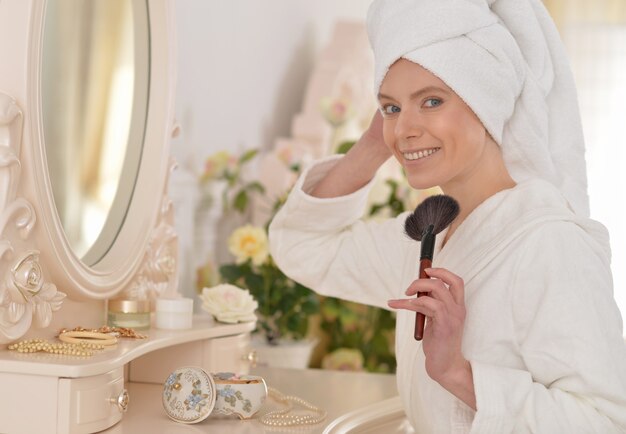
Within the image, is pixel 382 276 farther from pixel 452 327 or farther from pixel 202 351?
pixel 452 327

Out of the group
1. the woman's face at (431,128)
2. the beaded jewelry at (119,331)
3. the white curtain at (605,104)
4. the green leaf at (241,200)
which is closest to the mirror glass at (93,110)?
the beaded jewelry at (119,331)

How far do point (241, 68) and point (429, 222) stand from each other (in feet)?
4.72

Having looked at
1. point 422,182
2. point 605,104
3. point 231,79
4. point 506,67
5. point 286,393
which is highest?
point 605,104

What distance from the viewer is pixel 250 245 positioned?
2055 mm

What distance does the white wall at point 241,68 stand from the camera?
2.07 metres

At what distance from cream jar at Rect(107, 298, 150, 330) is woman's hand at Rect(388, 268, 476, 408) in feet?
1.61

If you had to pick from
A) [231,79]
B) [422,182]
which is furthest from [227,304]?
[231,79]

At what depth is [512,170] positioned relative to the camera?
47.1 inches

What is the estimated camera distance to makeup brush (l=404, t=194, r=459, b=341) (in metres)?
1.04

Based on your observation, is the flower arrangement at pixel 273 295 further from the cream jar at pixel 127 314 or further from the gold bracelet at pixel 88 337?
the gold bracelet at pixel 88 337

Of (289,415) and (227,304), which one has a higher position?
(227,304)

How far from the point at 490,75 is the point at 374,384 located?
2.32ft

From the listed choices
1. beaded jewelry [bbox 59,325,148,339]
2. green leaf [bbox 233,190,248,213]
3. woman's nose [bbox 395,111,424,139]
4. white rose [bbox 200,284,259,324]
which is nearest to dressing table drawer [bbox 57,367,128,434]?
beaded jewelry [bbox 59,325,148,339]

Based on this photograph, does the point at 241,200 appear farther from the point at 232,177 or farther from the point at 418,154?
the point at 418,154
